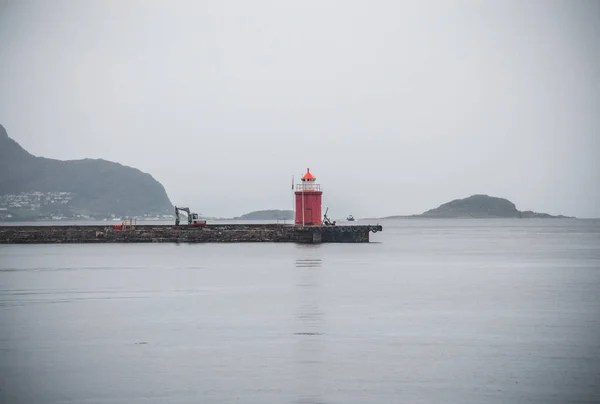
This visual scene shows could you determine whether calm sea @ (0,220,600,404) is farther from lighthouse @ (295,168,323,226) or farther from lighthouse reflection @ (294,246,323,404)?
lighthouse @ (295,168,323,226)

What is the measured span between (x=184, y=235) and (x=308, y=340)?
44.9 meters

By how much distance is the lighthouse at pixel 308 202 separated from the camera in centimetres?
5403

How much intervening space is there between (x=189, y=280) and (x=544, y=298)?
43.6ft

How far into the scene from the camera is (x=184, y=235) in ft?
197

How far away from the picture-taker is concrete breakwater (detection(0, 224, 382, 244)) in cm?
5944

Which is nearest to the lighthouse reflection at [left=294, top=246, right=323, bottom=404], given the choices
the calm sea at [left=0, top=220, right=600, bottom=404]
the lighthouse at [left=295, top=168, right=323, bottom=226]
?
the calm sea at [left=0, top=220, right=600, bottom=404]

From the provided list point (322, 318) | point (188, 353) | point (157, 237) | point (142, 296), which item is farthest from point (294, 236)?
point (188, 353)

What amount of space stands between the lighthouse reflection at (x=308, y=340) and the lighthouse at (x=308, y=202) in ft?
69.7

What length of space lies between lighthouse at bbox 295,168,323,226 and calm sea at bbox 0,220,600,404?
68.9ft

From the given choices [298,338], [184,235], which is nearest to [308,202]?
[184,235]

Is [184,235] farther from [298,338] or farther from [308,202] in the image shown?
[298,338]

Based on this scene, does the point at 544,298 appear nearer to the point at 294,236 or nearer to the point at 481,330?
the point at 481,330

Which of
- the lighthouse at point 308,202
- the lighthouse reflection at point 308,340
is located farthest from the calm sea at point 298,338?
the lighthouse at point 308,202

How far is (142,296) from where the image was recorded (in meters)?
25.0
